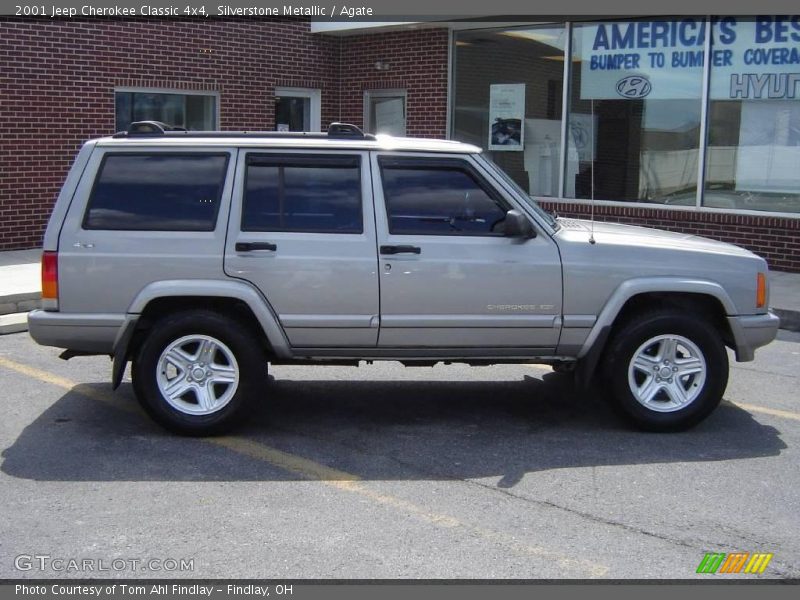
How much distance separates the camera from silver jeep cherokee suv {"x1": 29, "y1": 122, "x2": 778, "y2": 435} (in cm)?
604

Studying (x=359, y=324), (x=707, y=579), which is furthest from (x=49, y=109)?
(x=707, y=579)

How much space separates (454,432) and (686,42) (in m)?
8.64

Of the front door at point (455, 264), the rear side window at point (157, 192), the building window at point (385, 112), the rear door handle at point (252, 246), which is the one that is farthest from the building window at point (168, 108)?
the front door at point (455, 264)

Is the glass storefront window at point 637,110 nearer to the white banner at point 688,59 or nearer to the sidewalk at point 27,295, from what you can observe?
the white banner at point 688,59

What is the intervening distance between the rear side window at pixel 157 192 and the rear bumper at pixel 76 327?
1.86 feet

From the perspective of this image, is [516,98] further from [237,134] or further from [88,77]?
[237,134]

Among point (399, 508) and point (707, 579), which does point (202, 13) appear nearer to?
point (399, 508)

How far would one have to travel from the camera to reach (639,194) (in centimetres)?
1379

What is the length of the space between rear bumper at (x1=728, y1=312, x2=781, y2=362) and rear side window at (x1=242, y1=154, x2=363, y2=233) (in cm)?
248

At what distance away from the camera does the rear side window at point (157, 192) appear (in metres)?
6.12

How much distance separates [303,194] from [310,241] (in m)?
0.33

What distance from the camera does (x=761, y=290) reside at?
6387 millimetres

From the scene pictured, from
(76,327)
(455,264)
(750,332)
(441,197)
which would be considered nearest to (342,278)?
(455,264)

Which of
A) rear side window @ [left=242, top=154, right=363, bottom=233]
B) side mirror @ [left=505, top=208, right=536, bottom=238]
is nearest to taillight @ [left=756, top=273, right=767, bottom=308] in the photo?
side mirror @ [left=505, top=208, right=536, bottom=238]
